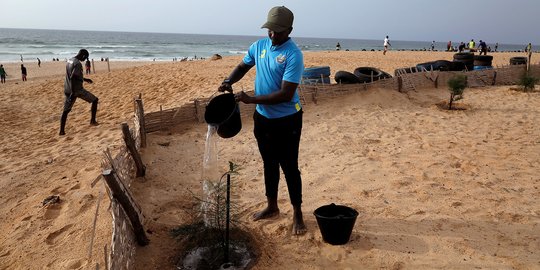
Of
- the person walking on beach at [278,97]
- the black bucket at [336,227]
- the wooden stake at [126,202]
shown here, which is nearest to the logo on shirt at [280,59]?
the person walking on beach at [278,97]

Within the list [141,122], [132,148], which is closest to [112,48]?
[141,122]

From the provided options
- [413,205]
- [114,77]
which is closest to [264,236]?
[413,205]

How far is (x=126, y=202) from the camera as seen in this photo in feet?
9.14

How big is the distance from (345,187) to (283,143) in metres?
1.50

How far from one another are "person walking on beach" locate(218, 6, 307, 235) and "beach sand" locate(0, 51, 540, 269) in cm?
53

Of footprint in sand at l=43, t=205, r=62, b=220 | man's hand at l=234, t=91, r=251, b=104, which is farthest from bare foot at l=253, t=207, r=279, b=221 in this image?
footprint in sand at l=43, t=205, r=62, b=220

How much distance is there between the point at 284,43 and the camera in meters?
2.81

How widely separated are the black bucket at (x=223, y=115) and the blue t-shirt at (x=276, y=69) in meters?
0.22

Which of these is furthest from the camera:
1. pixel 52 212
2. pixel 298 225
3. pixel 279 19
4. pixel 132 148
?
pixel 132 148

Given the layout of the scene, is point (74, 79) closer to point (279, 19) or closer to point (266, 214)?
point (266, 214)

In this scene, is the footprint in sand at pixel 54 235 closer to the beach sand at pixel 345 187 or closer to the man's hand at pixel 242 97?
the beach sand at pixel 345 187

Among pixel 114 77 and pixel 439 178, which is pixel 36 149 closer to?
pixel 439 178

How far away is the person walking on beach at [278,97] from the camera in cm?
273

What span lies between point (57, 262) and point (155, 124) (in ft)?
11.2
